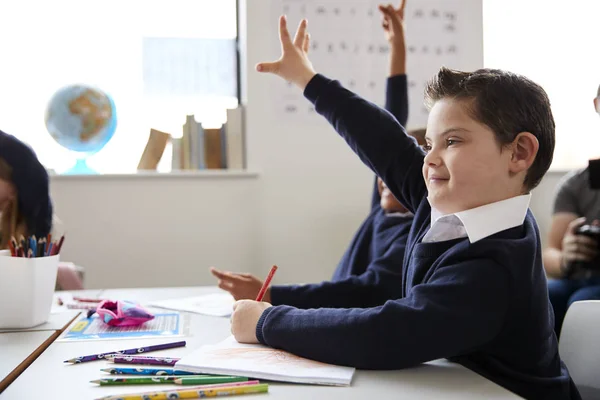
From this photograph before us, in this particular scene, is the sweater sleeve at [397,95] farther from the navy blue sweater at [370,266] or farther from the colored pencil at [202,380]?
the colored pencil at [202,380]

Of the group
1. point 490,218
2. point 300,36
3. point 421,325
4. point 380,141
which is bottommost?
point 421,325

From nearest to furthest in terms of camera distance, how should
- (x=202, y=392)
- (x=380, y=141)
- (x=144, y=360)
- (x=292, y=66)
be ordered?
(x=202, y=392) → (x=144, y=360) → (x=380, y=141) → (x=292, y=66)

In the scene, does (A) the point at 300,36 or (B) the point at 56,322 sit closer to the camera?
(B) the point at 56,322

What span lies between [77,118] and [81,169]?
24cm

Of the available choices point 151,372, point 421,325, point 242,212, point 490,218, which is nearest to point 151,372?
point 151,372

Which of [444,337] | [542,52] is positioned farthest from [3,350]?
[542,52]

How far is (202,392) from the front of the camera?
2.31 feet

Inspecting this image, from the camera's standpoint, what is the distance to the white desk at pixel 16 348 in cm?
86

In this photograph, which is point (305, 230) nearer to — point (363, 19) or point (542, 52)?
point (363, 19)

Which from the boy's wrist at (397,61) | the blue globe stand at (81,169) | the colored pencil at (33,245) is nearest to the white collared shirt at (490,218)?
the colored pencil at (33,245)

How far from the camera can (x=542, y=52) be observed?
11.2ft

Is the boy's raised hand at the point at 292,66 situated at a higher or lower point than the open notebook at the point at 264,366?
higher

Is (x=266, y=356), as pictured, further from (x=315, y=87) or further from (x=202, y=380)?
(x=315, y=87)

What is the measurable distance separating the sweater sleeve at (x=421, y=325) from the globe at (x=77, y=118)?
2270 millimetres
